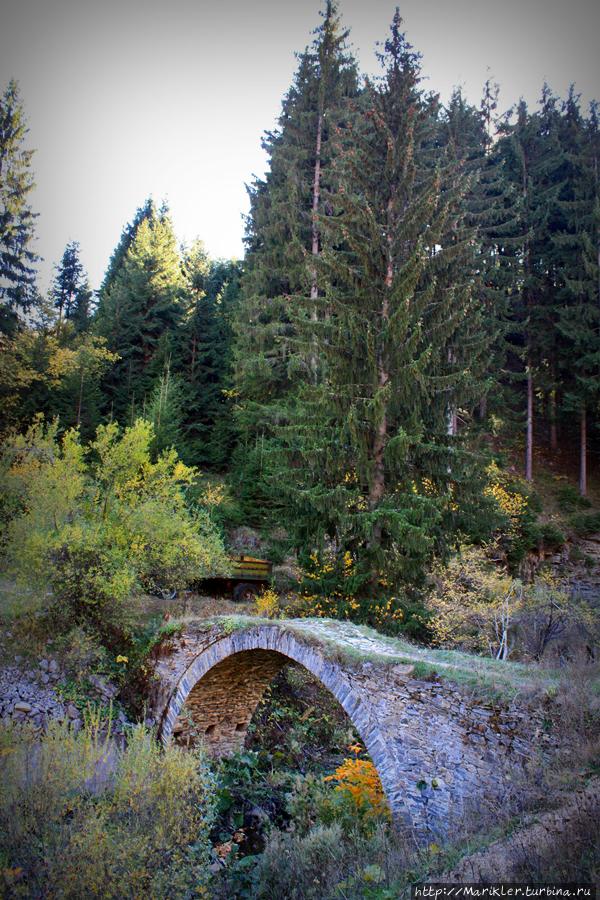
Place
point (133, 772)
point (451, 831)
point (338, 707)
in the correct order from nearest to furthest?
point (451, 831) → point (133, 772) → point (338, 707)

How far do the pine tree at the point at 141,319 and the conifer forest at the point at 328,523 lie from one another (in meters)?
0.25

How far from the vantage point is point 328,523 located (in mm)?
12336

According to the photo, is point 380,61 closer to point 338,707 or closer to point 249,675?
point 249,675

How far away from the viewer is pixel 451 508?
492 inches

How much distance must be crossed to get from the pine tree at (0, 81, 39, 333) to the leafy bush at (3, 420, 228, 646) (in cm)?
901

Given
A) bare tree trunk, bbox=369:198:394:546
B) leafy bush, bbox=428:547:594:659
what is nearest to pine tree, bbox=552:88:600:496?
leafy bush, bbox=428:547:594:659

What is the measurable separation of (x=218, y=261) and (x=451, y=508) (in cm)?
3473

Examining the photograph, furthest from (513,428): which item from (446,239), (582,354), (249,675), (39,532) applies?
(39,532)

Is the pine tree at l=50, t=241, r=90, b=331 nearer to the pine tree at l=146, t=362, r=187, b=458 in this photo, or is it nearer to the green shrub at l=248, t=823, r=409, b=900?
the pine tree at l=146, t=362, r=187, b=458

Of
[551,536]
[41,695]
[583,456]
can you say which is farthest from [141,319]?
[551,536]

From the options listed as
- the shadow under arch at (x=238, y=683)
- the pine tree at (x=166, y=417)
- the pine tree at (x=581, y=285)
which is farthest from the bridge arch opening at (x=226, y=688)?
the pine tree at (x=581, y=285)

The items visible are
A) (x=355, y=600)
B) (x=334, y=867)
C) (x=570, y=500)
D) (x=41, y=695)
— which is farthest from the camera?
(x=570, y=500)

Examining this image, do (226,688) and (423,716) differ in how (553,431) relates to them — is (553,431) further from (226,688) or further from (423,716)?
(423,716)

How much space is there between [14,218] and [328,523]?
17609 millimetres
